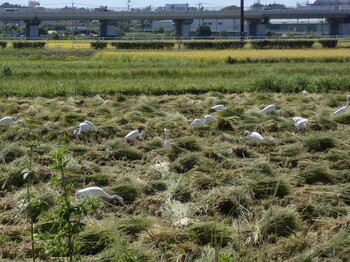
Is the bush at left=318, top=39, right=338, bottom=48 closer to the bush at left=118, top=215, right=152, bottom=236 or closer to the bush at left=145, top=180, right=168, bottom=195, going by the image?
the bush at left=145, top=180, right=168, bottom=195

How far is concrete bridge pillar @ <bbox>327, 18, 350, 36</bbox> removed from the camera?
263 feet

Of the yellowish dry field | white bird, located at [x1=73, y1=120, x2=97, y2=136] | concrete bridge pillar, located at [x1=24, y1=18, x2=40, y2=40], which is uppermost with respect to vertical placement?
concrete bridge pillar, located at [x1=24, y1=18, x2=40, y2=40]

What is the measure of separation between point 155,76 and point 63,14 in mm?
55504

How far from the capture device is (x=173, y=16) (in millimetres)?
74375

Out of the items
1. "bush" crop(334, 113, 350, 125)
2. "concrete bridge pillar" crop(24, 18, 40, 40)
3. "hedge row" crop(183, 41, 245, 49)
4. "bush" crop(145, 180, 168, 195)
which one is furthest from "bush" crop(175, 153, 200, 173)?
"concrete bridge pillar" crop(24, 18, 40, 40)

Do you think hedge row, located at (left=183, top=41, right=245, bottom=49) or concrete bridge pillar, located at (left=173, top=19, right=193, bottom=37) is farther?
concrete bridge pillar, located at (left=173, top=19, right=193, bottom=37)

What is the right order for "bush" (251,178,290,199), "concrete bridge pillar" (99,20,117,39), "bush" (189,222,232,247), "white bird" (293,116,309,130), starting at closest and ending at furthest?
"bush" (189,222,232,247), "bush" (251,178,290,199), "white bird" (293,116,309,130), "concrete bridge pillar" (99,20,117,39)

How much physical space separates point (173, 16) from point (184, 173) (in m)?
67.7

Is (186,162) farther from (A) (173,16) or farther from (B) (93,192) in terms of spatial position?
(A) (173,16)

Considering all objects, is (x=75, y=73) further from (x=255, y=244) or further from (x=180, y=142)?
(x=255, y=244)

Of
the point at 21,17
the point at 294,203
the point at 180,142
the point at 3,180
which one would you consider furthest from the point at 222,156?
the point at 21,17

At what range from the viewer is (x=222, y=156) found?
890cm

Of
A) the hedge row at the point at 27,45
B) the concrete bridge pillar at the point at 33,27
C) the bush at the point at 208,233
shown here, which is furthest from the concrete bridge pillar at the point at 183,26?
the bush at the point at 208,233

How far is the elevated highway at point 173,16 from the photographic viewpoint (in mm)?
71650
